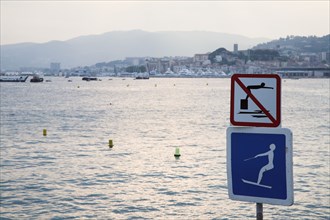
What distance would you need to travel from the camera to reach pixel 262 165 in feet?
13.5

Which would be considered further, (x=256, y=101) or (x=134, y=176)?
(x=134, y=176)

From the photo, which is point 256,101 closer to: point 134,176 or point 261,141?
point 261,141

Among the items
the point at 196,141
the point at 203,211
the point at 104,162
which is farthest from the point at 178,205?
the point at 196,141

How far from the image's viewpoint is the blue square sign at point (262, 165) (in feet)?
13.3

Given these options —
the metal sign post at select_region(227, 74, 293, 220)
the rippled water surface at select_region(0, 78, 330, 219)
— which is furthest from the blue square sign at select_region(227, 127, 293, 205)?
the rippled water surface at select_region(0, 78, 330, 219)

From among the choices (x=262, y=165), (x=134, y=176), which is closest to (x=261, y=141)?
(x=262, y=165)


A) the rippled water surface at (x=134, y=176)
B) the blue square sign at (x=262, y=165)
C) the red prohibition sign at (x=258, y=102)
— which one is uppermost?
the red prohibition sign at (x=258, y=102)

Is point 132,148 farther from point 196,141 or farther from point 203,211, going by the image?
point 203,211

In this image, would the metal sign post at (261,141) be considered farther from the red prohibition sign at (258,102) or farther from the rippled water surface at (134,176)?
the rippled water surface at (134,176)

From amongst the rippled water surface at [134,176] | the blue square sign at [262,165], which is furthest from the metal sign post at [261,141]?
the rippled water surface at [134,176]

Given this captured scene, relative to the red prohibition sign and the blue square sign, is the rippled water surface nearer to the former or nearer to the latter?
the blue square sign

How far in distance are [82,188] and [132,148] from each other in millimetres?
14373

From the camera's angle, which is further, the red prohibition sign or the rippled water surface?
the rippled water surface

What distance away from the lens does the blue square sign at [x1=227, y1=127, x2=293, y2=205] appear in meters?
4.05
